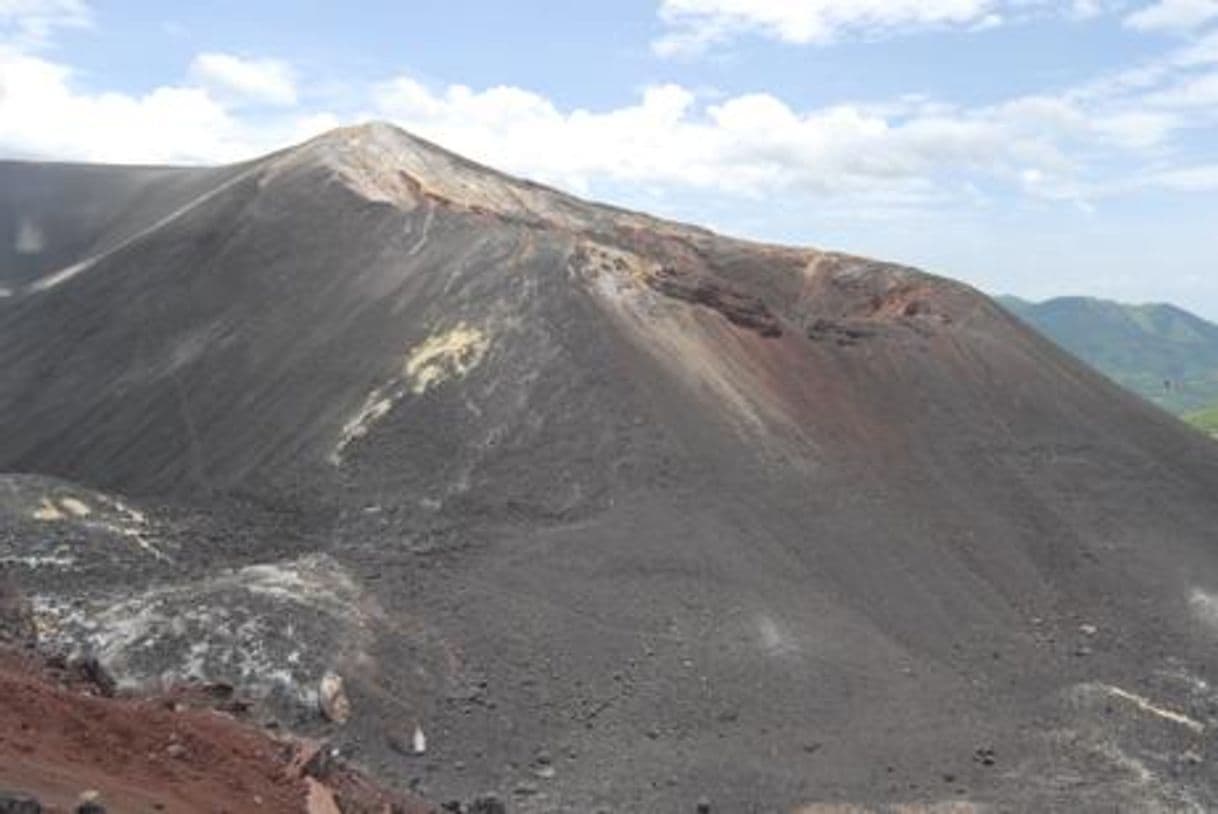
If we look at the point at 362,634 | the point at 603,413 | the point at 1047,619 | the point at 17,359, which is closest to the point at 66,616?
the point at 362,634

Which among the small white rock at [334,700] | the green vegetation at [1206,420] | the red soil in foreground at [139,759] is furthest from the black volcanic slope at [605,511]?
the green vegetation at [1206,420]

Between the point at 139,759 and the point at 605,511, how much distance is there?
56.0 feet

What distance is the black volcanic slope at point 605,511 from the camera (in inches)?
1021

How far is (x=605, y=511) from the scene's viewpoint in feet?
104

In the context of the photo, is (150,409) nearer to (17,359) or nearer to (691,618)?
(17,359)

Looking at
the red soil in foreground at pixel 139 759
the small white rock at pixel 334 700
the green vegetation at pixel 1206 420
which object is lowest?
the small white rock at pixel 334 700

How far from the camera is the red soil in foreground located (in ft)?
44.7

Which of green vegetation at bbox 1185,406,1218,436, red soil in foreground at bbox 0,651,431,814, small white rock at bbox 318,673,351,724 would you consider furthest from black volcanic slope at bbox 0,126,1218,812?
green vegetation at bbox 1185,406,1218,436

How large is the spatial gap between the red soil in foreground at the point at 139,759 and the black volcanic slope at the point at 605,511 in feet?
20.6

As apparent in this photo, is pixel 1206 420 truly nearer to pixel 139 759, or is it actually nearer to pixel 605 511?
pixel 605 511

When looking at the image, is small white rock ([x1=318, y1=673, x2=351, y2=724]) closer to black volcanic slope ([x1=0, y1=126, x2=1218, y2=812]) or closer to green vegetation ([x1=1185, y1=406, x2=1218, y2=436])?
black volcanic slope ([x1=0, y1=126, x2=1218, y2=812])

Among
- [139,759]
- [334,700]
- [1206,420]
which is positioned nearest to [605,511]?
[334,700]

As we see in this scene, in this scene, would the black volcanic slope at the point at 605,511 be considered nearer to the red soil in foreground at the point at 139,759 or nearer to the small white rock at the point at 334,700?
the small white rock at the point at 334,700

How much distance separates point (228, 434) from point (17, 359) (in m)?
15.0
